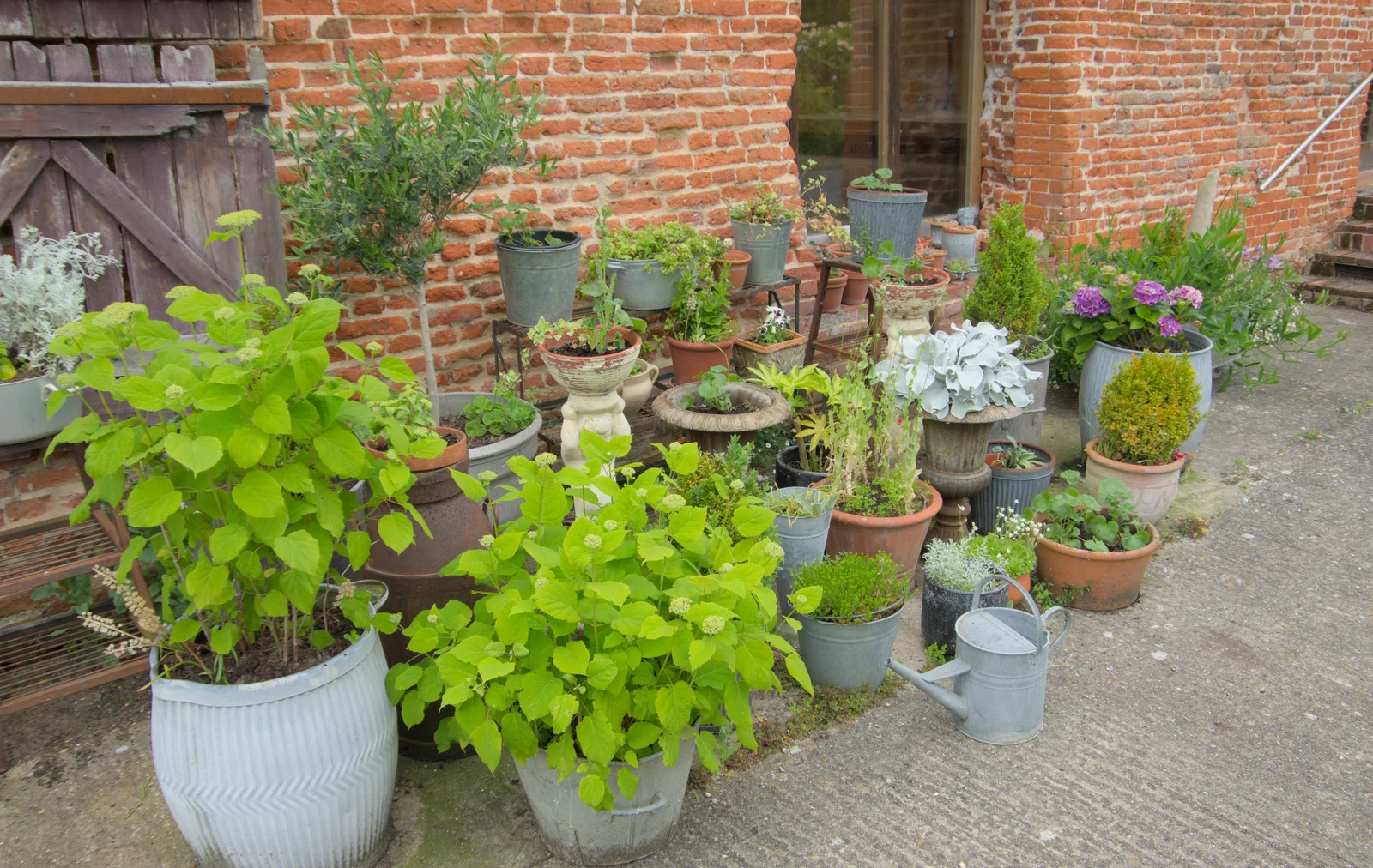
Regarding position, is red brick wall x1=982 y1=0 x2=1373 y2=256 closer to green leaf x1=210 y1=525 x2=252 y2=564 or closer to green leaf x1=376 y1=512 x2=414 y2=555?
green leaf x1=376 y1=512 x2=414 y2=555

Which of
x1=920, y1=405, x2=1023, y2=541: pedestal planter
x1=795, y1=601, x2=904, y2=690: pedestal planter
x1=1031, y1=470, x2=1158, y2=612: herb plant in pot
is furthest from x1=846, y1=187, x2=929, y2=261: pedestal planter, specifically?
x1=795, y1=601, x2=904, y2=690: pedestal planter

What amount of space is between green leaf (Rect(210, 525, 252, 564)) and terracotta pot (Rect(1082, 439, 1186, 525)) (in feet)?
12.1

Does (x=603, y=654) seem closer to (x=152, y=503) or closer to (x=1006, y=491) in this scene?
(x=152, y=503)

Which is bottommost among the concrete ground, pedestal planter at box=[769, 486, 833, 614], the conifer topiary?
the concrete ground

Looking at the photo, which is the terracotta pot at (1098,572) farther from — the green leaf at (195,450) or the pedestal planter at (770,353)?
the green leaf at (195,450)

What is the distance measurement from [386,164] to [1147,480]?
3451 millimetres

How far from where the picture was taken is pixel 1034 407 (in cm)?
511

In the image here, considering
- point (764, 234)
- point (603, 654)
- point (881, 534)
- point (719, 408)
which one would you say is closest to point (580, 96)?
point (764, 234)

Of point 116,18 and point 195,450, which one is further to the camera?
point 116,18

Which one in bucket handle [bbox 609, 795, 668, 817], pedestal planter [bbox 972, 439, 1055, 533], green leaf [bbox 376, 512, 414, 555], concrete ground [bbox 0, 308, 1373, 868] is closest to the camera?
green leaf [bbox 376, 512, 414, 555]

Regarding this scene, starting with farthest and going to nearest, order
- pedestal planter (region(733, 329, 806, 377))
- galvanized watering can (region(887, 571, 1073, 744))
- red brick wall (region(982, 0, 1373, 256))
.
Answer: red brick wall (region(982, 0, 1373, 256)), pedestal planter (region(733, 329, 806, 377)), galvanized watering can (region(887, 571, 1073, 744))

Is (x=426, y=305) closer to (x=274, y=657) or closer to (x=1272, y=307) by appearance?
(x=274, y=657)

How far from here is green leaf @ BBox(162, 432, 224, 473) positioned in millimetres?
2088

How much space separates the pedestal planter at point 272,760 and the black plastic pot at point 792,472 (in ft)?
6.82
